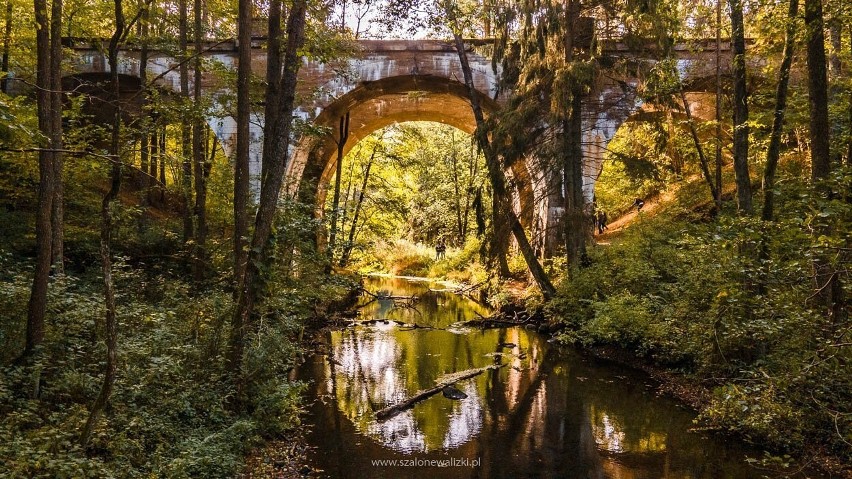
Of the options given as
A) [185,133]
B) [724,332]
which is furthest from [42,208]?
[724,332]

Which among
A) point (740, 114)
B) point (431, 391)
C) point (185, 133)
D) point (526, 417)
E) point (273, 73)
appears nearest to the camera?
point (526, 417)

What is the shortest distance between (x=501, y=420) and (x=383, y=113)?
14818 millimetres

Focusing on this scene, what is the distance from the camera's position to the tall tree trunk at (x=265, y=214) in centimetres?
669

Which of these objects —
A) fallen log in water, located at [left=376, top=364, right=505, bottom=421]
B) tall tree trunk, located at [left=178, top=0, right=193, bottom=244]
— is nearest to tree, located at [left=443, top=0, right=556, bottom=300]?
fallen log in water, located at [left=376, top=364, right=505, bottom=421]

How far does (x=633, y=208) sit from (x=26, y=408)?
2248cm

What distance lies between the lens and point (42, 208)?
6488 mm

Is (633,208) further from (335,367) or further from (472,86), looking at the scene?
(335,367)

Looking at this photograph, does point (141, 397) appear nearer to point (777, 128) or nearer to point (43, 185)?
point (43, 185)

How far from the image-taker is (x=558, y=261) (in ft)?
47.9

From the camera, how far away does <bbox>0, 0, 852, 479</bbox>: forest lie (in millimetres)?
5648

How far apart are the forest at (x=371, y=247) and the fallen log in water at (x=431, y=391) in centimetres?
14

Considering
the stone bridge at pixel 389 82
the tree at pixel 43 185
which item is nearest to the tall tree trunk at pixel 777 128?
the stone bridge at pixel 389 82

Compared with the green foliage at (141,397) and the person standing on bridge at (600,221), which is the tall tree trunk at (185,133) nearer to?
Result: the green foliage at (141,397)

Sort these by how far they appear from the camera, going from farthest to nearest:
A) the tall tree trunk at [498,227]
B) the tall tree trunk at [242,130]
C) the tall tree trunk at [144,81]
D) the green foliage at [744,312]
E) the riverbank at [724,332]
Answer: the tall tree trunk at [498,227] → the tall tree trunk at [242,130] → the tall tree trunk at [144,81] → the riverbank at [724,332] → the green foliage at [744,312]
